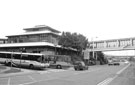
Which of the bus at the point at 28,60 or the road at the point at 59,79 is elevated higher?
the bus at the point at 28,60

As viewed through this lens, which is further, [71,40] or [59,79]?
[71,40]

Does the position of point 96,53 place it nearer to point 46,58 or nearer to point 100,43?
point 100,43

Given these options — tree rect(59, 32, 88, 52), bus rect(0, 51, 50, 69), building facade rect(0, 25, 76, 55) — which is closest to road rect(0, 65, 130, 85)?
bus rect(0, 51, 50, 69)

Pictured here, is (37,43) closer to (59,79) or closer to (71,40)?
(71,40)

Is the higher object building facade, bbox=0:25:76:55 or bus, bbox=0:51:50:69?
building facade, bbox=0:25:76:55

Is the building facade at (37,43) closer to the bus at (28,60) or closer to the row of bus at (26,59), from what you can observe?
the row of bus at (26,59)

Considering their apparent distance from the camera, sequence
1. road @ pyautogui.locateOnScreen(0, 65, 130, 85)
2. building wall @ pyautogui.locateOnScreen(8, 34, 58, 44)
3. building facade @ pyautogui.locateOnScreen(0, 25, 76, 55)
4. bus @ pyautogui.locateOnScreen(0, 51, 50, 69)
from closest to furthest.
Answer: road @ pyautogui.locateOnScreen(0, 65, 130, 85)
bus @ pyautogui.locateOnScreen(0, 51, 50, 69)
building facade @ pyautogui.locateOnScreen(0, 25, 76, 55)
building wall @ pyautogui.locateOnScreen(8, 34, 58, 44)

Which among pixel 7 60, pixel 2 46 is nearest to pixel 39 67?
pixel 7 60

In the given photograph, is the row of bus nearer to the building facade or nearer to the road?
the road

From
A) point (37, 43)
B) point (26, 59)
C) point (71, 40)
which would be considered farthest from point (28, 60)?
point (71, 40)

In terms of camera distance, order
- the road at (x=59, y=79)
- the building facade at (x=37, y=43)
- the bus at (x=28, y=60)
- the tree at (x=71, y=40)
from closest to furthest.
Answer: the road at (x=59, y=79) → the bus at (x=28, y=60) → the building facade at (x=37, y=43) → the tree at (x=71, y=40)

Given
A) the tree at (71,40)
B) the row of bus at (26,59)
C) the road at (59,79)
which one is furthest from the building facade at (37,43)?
the road at (59,79)

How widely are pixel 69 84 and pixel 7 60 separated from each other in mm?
24008

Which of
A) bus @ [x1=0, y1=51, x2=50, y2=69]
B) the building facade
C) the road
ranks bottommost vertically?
the road
